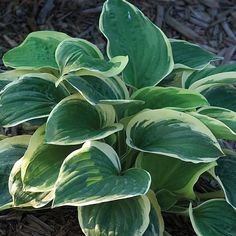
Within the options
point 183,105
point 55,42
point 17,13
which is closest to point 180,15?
point 17,13

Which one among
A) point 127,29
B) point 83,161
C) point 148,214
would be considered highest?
point 127,29

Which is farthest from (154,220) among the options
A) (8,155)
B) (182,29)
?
(182,29)

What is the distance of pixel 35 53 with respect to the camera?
5.91 ft

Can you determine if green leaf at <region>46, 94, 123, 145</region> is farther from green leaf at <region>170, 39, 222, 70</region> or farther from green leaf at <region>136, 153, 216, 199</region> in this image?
green leaf at <region>170, 39, 222, 70</region>

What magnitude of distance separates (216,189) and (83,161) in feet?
1.92

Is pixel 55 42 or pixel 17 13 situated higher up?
pixel 55 42

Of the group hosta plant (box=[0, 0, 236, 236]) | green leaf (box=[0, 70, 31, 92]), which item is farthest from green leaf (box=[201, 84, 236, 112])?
green leaf (box=[0, 70, 31, 92])

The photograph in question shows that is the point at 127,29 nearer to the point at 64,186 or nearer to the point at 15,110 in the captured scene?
the point at 15,110

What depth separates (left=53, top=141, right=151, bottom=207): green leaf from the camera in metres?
1.42

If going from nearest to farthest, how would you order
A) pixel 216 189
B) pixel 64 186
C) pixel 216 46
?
1. pixel 64 186
2. pixel 216 189
3. pixel 216 46

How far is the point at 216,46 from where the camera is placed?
2434 mm

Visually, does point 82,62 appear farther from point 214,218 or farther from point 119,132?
point 214,218

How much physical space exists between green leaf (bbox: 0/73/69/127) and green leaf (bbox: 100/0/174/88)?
→ 188 mm

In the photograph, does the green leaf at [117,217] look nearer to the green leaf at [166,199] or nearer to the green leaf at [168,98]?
the green leaf at [166,199]
